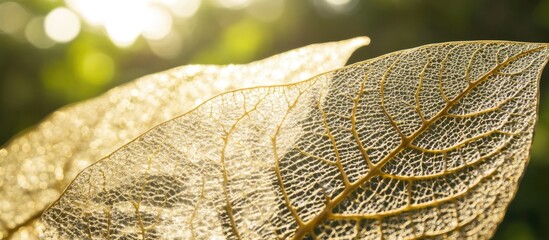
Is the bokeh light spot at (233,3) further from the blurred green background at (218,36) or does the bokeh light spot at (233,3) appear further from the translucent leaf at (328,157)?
the translucent leaf at (328,157)

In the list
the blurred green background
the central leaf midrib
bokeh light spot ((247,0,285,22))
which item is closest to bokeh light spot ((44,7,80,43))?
the blurred green background

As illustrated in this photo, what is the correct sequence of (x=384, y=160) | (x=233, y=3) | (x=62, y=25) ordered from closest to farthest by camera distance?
(x=384, y=160) < (x=62, y=25) < (x=233, y=3)

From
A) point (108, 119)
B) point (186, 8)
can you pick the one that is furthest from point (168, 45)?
point (108, 119)

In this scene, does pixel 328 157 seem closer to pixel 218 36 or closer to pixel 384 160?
pixel 384 160

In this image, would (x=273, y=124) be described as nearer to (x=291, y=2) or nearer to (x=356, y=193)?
(x=356, y=193)

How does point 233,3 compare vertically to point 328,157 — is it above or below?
above

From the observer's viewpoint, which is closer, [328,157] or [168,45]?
[328,157]

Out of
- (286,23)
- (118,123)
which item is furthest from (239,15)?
(118,123)

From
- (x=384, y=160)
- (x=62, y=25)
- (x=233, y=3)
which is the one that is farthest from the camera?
(x=233, y=3)
